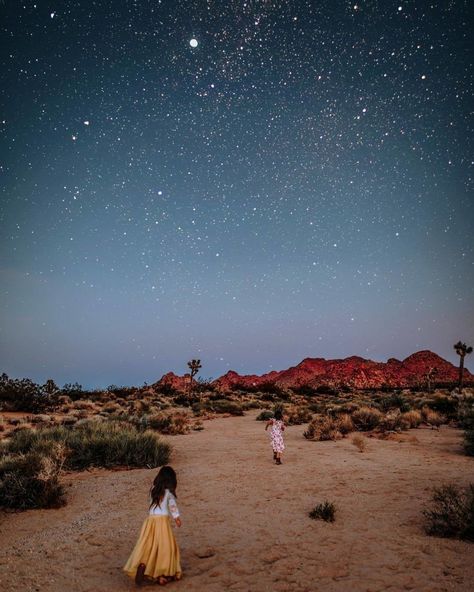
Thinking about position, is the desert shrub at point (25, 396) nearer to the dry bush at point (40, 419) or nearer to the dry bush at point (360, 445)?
the dry bush at point (40, 419)

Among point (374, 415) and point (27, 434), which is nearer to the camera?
point (27, 434)

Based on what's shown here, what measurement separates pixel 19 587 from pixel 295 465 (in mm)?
8164

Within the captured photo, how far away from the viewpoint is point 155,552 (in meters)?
4.99

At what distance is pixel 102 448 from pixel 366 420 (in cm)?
1222

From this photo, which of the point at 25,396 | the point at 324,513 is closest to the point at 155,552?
the point at 324,513

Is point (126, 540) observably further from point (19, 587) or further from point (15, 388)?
point (15, 388)

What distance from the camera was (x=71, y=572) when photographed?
5520mm

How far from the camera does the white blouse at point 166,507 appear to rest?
199 inches

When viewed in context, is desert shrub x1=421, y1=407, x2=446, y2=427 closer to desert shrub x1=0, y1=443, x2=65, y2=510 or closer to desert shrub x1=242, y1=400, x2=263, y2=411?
desert shrub x1=242, y1=400, x2=263, y2=411

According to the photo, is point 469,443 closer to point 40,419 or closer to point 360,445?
point 360,445

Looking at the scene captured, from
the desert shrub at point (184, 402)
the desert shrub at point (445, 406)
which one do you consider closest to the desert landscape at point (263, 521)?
the desert shrub at point (445, 406)

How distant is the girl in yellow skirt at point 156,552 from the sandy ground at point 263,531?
9.6 inches

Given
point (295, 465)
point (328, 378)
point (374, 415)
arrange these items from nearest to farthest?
point (295, 465) → point (374, 415) → point (328, 378)

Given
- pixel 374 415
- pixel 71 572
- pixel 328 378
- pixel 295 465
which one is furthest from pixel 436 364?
pixel 71 572
